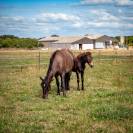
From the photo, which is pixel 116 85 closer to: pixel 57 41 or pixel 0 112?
pixel 0 112

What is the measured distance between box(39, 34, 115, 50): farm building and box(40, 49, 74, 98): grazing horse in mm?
81368

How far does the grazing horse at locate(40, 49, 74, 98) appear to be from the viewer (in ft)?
46.1

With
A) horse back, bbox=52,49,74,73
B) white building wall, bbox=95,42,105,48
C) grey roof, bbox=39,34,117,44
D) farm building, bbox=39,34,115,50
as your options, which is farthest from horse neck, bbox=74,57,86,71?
white building wall, bbox=95,42,105,48

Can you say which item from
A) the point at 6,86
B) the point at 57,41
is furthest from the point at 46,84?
the point at 57,41

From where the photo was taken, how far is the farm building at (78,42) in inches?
3863

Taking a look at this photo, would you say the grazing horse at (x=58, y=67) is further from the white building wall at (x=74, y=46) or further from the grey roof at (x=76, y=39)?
the grey roof at (x=76, y=39)

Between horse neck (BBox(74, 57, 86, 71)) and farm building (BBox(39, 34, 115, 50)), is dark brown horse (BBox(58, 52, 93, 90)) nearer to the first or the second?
horse neck (BBox(74, 57, 86, 71))

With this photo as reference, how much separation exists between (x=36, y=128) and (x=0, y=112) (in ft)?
8.13

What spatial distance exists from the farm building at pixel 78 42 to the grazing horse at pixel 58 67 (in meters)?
81.4

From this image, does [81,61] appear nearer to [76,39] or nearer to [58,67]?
[58,67]

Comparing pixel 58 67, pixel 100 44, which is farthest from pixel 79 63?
pixel 100 44

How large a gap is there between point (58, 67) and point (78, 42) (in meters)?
83.9

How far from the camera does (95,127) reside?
9.12 meters

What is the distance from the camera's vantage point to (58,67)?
14797 millimetres
